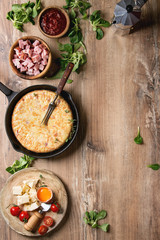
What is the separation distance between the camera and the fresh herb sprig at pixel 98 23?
2414 mm

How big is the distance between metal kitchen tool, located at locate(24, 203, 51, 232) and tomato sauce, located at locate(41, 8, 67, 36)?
152 centimetres

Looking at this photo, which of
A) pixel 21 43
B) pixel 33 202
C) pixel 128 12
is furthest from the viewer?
pixel 33 202

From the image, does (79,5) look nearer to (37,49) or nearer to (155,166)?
(37,49)

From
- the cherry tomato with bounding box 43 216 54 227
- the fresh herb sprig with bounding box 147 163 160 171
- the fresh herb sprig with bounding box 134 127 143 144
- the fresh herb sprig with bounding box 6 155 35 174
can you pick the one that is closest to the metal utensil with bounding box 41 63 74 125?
the fresh herb sprig with bounding box 6 155 35 174

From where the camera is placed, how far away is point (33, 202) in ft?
7.84

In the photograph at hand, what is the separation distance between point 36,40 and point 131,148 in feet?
4.20

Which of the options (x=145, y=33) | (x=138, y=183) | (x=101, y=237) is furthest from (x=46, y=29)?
(x=101, y=237)

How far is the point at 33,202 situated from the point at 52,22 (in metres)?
1.59

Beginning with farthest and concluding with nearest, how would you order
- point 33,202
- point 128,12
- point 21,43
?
point 33,202 < point 21,43 < point 128,12

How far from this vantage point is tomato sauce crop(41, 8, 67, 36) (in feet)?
7.59

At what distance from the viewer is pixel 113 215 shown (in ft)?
8.08

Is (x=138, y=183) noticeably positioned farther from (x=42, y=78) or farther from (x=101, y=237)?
(x=42, y=78)

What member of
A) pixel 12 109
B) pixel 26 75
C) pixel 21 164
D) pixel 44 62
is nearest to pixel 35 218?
pixel 21 164

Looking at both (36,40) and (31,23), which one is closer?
(36,40)
